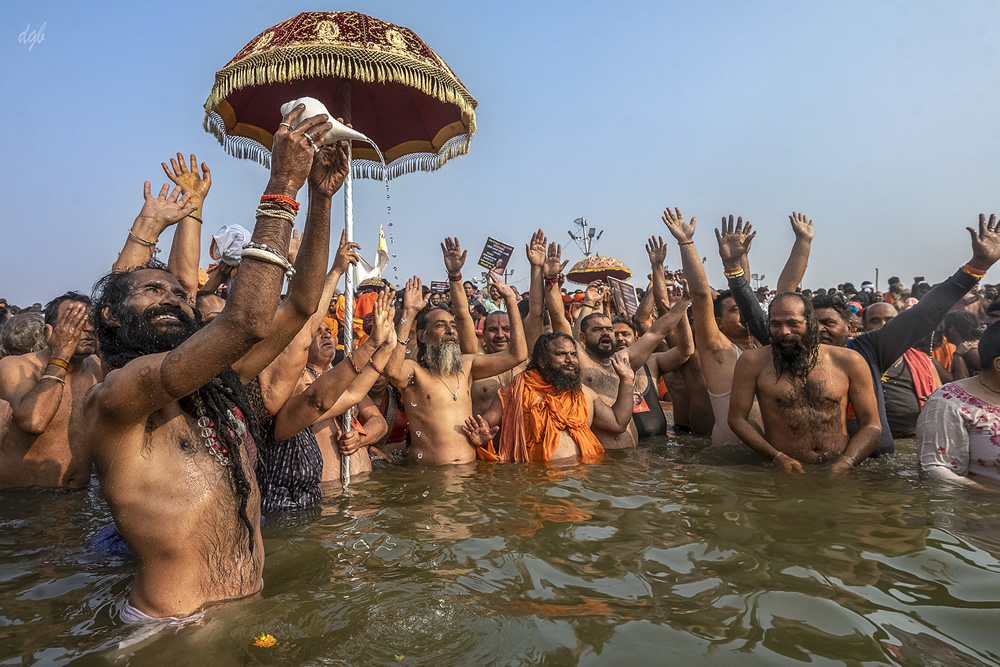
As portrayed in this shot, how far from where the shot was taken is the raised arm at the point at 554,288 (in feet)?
21.8

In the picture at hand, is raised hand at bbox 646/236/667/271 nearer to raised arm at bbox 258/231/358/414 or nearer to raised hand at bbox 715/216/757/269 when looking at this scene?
raised hand at bbox 715/216/757/269

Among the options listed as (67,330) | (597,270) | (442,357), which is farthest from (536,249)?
(597,270)

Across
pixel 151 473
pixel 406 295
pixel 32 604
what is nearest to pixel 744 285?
pixel 406 295

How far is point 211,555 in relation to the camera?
2443mm

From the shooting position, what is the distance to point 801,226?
6.06 m

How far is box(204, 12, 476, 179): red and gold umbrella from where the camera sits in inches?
167

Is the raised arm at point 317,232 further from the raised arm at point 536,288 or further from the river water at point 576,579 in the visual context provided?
the raised arm at point 536,288

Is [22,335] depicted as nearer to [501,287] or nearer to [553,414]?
[501,287]

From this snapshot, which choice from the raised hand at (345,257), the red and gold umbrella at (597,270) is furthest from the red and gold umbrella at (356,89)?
the red and gold umbrella at (597,270)

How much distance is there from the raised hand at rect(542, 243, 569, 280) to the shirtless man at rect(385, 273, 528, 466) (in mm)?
891

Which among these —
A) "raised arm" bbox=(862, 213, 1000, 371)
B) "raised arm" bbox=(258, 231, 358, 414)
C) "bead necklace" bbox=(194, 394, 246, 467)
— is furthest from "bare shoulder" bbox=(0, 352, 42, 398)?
"raised arm" bbox=(862, 213, 1000, 371)

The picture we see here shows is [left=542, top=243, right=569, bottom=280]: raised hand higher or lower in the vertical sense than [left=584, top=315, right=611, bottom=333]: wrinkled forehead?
higher

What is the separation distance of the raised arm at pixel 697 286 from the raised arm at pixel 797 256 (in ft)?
2.49

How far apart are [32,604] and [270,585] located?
111 centimetres
